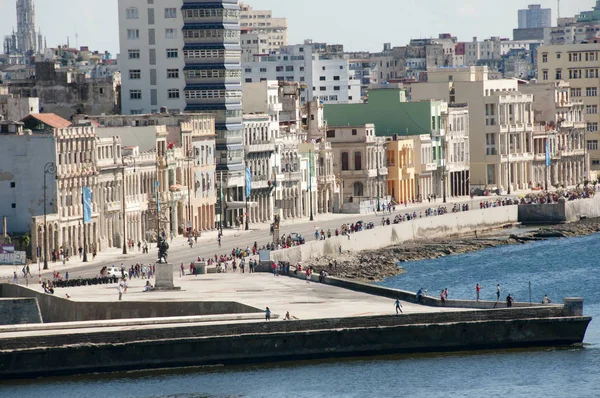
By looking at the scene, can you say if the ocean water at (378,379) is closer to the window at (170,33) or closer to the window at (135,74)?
the window at (170,33)

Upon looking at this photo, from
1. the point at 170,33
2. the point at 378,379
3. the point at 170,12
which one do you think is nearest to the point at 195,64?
the point at 170,33

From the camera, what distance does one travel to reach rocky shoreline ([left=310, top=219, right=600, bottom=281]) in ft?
470

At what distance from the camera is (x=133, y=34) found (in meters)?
178

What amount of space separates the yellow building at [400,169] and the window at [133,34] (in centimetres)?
2952

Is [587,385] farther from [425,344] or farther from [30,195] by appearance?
[30,195]

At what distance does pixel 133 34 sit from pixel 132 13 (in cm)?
180

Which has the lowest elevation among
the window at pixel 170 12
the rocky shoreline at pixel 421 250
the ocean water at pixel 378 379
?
the ocean water at pixel 378 379

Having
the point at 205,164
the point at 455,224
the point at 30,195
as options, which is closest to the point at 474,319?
the point at 30,195

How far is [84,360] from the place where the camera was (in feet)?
322

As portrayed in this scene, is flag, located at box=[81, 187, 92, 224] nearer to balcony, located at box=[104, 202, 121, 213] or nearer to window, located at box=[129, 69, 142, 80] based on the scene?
balcony, located at box=[104, 202, 121, 213]

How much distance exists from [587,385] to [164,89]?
85.1 m

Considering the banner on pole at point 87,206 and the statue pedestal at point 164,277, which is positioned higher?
the banner on pole at point 87,206

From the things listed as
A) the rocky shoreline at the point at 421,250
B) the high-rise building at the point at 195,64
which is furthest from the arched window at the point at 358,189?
the high-rise building at the point at 195,64

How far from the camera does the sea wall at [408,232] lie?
14550cm
